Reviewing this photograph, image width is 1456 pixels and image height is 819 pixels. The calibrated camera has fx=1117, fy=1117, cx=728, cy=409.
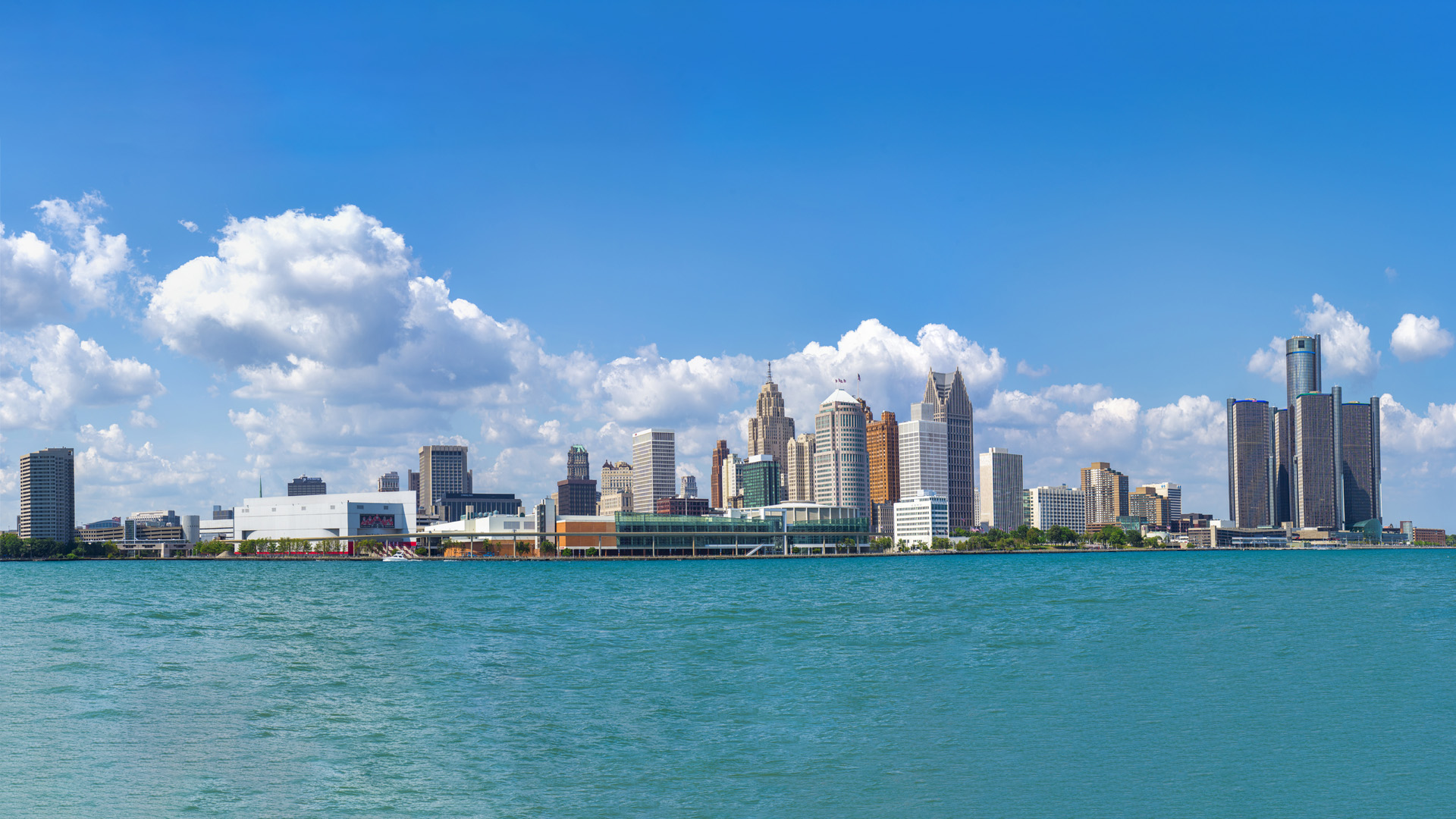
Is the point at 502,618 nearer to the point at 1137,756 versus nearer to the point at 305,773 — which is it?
the point at 305,773

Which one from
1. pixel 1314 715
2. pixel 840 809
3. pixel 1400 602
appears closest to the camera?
pixel 840 809

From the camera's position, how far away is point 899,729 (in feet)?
79.7

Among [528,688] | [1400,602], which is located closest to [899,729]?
[528,688]

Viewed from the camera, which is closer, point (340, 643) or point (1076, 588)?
point (340, 643)

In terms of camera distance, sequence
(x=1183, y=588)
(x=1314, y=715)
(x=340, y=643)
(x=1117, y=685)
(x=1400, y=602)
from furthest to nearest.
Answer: (x=1183, y=588) → (x=1400, y=602) → (x=340, y=643) → (x=1117, y=685) → (x=1314, y=715)

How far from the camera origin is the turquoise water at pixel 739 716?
1875cm

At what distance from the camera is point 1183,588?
78.4 m

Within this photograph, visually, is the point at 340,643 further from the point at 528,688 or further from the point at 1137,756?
the point at 1137,756

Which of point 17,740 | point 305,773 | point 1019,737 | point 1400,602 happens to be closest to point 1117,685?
point 1019,737

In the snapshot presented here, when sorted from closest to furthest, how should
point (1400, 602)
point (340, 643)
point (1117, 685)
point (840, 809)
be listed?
point (840, 809) < point (1117, 685) < point (340, 643) < point (1400, 602)

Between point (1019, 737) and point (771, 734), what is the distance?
5.16 metres

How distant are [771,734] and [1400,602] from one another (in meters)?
53.0

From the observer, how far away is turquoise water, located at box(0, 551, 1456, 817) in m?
18.8

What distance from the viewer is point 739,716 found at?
85.7 ft
